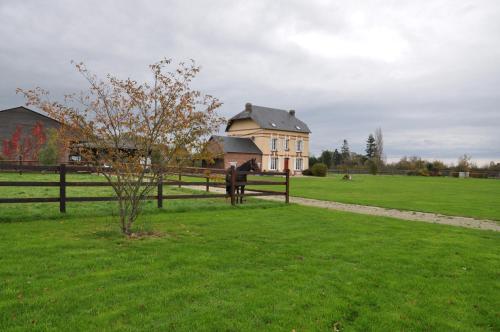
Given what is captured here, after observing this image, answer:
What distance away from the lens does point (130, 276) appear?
200 inches

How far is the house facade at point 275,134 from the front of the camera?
2141 inches

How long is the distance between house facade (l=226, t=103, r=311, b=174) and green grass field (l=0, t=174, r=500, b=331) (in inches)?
1779

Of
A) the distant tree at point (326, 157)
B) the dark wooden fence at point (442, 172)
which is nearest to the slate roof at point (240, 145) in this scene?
the dark wooden fence at point (442, 172)

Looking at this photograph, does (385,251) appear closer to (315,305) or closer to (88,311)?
(315,305)

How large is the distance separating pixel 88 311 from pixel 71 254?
2394 mm

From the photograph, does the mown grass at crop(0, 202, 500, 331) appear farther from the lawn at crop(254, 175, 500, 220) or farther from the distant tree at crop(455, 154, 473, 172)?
the distant tree at crop(455, 154, 473, 172)

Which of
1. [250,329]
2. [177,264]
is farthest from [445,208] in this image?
[250,329]

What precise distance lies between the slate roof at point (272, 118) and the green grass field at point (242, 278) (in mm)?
46144

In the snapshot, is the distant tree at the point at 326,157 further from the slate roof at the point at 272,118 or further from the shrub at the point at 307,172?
the shrub at the point at 307,172

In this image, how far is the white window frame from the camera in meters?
55.0

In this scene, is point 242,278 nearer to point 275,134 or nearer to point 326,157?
point 275,134

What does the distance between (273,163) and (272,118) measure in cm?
671

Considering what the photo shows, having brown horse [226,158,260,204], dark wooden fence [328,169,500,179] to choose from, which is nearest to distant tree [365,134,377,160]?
dark wooden fence [328,169,500,179]

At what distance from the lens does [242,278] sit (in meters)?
5.13
